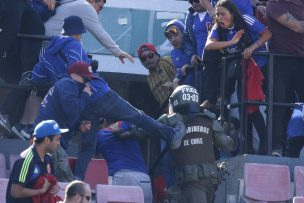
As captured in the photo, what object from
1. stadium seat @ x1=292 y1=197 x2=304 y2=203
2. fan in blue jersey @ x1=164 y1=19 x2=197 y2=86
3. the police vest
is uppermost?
fan in blue jersey @ x1=164 y1=19 x2=197 y2=86

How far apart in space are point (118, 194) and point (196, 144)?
3.01ft

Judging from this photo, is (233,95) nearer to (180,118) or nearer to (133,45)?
(180,118)

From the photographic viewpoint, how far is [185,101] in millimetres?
13484

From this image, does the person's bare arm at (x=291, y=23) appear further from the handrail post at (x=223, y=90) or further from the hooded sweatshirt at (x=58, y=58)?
the hooded sweatshirt at (x=58, y=58)

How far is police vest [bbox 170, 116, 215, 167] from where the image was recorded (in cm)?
1334

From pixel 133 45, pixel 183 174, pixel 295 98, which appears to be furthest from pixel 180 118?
pixel 133 45

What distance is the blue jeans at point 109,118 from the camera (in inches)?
529

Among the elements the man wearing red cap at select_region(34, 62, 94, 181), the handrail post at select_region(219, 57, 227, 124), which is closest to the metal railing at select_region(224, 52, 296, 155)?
the handrail post at select_region(219, 57, 227, 124)

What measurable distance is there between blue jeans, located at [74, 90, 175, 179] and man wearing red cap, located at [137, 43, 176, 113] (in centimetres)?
134

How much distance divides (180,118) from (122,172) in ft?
2.76

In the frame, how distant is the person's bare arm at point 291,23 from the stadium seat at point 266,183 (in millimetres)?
1402

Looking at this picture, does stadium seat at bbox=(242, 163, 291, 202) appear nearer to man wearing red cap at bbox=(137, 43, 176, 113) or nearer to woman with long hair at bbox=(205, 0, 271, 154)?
woman with long hair at bbox=(205, 0, 271, 154)

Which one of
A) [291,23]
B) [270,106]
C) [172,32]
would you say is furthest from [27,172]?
[172,32]

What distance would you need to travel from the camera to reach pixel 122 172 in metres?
13.8
